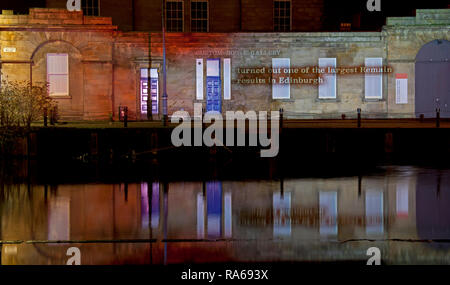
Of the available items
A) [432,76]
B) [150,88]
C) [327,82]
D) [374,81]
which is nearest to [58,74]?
[150,88]

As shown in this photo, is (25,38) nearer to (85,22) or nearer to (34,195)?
(85,22)

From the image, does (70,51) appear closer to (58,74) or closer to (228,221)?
(58,74)

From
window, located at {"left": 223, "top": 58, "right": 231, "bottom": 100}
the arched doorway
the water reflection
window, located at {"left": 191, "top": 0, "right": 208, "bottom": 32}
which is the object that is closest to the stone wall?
window, located at {"left": 223, "top": 58, "right": 231, "bottom": 100}

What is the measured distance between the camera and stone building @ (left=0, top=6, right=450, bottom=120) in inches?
1618

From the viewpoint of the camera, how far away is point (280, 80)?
42.8 meters

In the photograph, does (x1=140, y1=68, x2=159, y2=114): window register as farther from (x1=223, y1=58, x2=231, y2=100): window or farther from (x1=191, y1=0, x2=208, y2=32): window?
(x1=191, y1=0, x2=208, y2=32): window

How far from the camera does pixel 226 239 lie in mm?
11789

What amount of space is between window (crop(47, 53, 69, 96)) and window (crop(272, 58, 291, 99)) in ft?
43.1

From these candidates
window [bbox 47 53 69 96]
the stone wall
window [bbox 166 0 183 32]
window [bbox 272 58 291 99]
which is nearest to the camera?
the stone wall

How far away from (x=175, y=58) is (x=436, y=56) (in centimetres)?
1697

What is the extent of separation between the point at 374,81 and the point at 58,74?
2013cm

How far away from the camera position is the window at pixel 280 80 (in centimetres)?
4275

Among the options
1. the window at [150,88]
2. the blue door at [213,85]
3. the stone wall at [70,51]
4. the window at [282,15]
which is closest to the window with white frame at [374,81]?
the window at [282,15]
